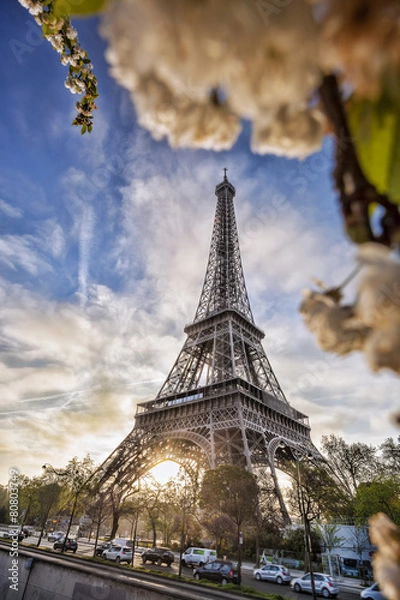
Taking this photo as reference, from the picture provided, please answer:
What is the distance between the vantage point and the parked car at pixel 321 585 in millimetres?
17708

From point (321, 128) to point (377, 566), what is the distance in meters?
0.89

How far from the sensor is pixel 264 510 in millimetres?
26109

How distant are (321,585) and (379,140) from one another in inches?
979

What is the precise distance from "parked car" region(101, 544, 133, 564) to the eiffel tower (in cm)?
720

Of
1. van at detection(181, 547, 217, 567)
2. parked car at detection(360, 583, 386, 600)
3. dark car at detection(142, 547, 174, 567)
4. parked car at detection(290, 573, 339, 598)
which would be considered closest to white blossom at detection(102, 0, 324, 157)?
parked car at detection(360, 583, 386, 600)

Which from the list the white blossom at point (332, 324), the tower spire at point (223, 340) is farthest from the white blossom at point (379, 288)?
the tower spire at point (223, 340)

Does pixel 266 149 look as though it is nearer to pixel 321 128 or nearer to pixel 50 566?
pixel 321 128

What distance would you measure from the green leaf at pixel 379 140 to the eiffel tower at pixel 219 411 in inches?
1097

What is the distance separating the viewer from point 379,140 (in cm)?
56

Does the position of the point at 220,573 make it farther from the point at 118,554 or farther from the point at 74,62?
the point at 74,62

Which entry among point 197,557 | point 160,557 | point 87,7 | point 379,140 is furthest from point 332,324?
point 160,557

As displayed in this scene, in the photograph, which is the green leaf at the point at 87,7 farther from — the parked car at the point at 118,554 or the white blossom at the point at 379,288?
the parked car at the point at 118,554

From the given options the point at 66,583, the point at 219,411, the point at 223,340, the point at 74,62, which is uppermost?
the point at 223,340

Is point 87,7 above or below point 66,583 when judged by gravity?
above
